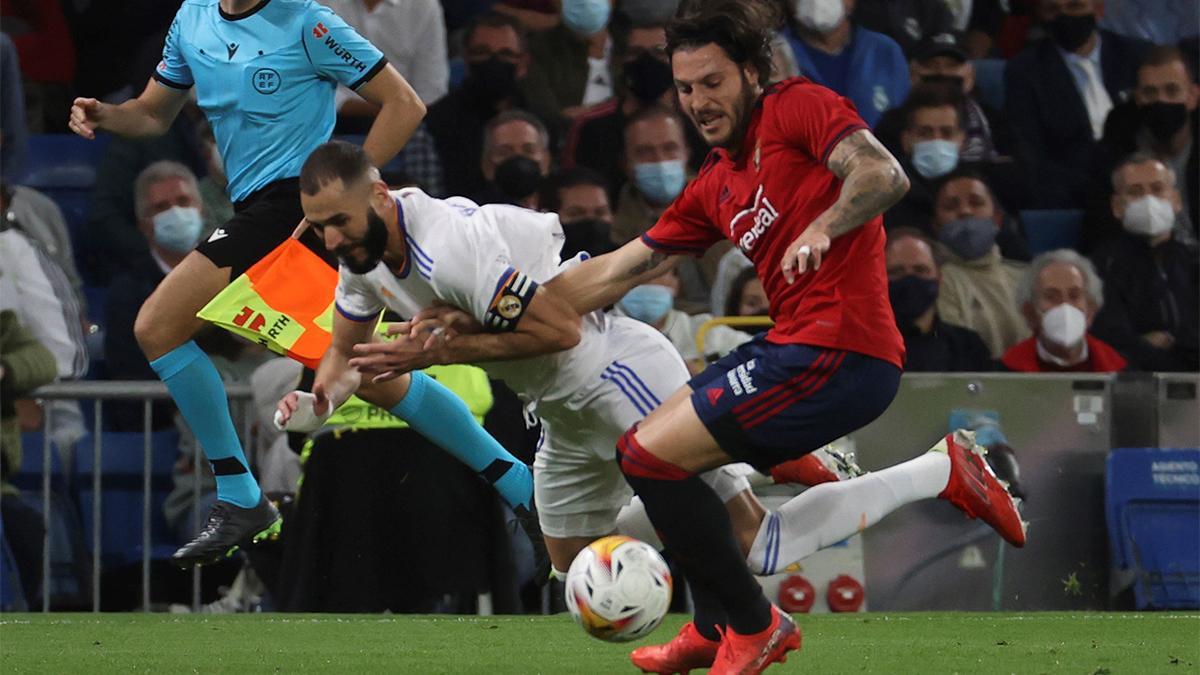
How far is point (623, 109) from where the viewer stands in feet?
38.9

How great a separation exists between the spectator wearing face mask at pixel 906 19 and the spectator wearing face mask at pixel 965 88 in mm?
169

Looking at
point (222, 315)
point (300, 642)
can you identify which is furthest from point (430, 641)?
point (222, 315)

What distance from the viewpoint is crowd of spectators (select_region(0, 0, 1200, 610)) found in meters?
10.8

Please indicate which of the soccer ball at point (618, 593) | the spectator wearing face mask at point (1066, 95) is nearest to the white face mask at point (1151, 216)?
the spectator wearing face mask at point (1066, 95)

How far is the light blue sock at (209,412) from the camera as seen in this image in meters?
7.89

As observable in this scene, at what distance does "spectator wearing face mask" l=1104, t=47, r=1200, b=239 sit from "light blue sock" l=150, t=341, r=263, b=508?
660cm

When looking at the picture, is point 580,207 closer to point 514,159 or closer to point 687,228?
point 514,159

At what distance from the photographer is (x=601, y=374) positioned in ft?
21.5

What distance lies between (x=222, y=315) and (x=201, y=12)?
1.33 meters

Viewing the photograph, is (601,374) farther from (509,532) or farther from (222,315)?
(509,532)

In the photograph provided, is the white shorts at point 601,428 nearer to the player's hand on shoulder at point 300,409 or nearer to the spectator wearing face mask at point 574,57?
the player's hand on shoulder at point 300,409

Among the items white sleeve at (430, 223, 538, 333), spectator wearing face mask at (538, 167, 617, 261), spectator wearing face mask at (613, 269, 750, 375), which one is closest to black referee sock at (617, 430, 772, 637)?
white sleeve at (430, 223, 538, 333)

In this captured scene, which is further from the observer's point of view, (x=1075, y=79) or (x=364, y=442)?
(x=1075, y=79)

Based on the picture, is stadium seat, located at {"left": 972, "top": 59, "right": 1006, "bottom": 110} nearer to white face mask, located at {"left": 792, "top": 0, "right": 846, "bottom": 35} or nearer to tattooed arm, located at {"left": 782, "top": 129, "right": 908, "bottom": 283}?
white face mask, located at {"left": 792, "top": 0, "right": 846, "bottom": 35}
